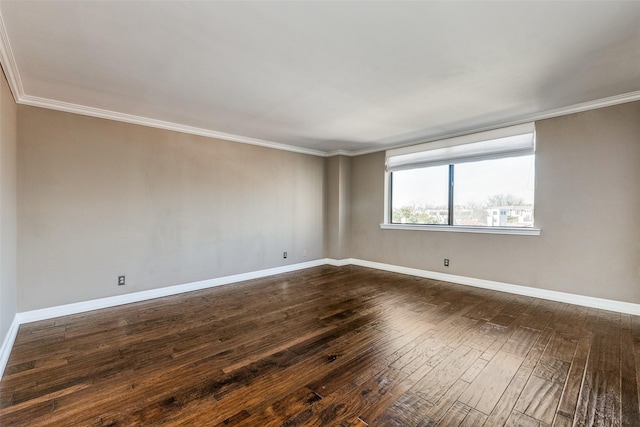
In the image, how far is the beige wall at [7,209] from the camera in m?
2.26

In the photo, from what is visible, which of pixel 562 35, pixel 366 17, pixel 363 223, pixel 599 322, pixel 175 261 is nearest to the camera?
Answer: pixel 366 17

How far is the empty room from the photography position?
1787 mm

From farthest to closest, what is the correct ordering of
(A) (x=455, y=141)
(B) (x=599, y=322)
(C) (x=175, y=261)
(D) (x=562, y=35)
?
(A) (x=455, y=141), (C) (x=175, y=261), (B) (x=599, y=322), (D) (x=562, y=35)

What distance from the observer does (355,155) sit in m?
5.98

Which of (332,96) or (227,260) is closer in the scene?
(332,96)

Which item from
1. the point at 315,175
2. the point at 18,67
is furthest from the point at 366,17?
the point at 315,175

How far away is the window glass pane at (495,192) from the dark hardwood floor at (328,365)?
1.21 metres

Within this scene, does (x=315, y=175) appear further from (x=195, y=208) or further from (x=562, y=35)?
(x=562, y=35)

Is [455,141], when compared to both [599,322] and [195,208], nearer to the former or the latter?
[599,322]

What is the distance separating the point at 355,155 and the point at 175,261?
392 cm

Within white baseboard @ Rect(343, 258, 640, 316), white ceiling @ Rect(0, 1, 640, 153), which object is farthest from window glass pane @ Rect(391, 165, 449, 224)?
white ceiling @ Rect(0, 1, 640, 153)

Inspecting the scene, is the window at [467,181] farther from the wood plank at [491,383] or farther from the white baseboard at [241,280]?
the wood plank at [491,383]

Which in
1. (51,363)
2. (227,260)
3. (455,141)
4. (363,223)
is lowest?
(51,363)

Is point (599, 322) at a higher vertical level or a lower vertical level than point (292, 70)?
lower
